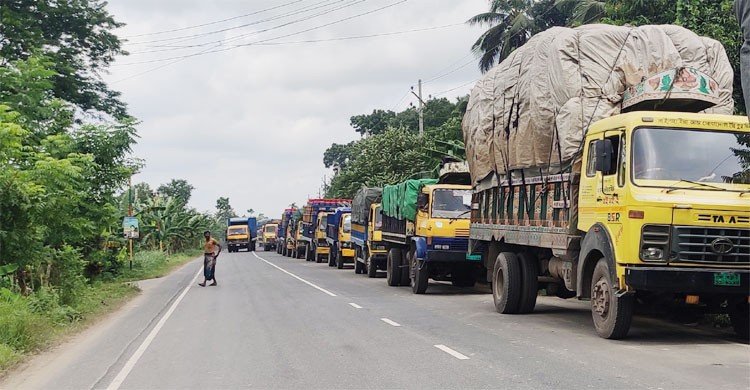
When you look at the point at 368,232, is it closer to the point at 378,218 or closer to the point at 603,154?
the point at 378,218

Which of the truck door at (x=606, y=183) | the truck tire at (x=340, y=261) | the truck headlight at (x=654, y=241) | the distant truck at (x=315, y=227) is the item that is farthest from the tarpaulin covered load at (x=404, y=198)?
the distant truck at (x=315, y=227)

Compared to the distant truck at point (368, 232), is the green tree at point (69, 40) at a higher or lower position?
higher

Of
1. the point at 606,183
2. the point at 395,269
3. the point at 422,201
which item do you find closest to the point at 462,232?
the point at 422,201

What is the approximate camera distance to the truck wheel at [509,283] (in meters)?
13.8

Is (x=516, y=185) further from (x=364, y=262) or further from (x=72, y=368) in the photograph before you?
(x=364, y=262)

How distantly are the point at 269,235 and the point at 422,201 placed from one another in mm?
61428

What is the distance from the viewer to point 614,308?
10.0 metres

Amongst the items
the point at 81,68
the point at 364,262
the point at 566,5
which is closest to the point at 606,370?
the point at 364,262

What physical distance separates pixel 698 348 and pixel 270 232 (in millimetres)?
70840

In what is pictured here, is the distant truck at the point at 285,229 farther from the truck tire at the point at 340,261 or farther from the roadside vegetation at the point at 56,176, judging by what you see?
the roadside vegetation at the point at 56,176

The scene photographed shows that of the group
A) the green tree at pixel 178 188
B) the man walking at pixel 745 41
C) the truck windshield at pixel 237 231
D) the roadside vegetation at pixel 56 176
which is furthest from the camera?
the green tree at pixel 178 188

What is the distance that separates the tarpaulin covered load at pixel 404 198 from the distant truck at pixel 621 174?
552cm

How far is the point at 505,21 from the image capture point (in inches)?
1631

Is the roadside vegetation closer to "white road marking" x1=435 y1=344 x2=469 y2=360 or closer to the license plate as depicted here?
"white road marking" x1=435 y1=344 x2=469 y2=360
